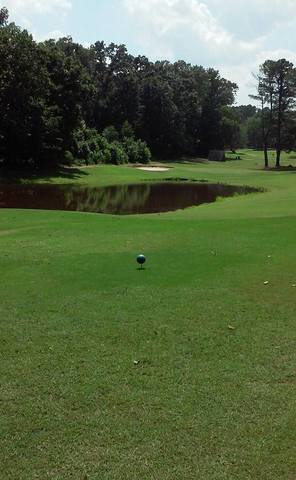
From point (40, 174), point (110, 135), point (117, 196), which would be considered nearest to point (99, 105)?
point (110, 135)

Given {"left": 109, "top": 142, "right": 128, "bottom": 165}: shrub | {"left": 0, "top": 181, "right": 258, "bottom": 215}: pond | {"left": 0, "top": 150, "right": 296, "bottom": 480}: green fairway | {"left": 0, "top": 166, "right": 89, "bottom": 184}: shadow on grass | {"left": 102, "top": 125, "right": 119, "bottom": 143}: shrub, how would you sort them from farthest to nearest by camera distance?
{"left": 102, "top": 125, "right": 119, "bottom": 143}: shrub, {"left": 109, "top": 142, "right": 128, "bottom": 165}: shrub, {"left": 0, "top": 166, "right": 89, "bottom": 184}: shadow on grass, {"left": 0, "top": 181, "right": 258, "bottom": 215}: pond, {"left": 0, "top": 150, "right": 296, "bottom": 480}: green fairway

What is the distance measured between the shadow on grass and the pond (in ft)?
13.4

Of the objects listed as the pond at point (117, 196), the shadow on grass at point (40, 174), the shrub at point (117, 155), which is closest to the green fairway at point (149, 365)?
the pond at point (117, 196)

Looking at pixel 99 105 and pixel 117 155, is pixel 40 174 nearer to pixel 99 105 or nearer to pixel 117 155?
pixel 117 155

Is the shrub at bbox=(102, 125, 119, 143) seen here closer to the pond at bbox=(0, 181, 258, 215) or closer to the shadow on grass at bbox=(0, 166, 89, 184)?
the shadow on grass at bbox=(0, 166, 89, 184)

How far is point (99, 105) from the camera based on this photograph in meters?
97.4

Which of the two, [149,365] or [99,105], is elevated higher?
[99,105]

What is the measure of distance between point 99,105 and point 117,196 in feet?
192

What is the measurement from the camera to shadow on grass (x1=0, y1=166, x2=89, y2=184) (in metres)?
51.2

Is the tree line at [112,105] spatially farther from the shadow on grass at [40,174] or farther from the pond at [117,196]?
the pond at [117,196]

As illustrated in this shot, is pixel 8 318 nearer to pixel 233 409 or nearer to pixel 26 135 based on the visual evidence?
pixel 233 409

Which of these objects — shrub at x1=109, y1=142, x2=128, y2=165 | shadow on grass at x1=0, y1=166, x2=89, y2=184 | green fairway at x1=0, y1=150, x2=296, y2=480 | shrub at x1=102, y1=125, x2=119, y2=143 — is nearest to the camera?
→ green fairway at x1=0, y1=150, x2=296, y2=480

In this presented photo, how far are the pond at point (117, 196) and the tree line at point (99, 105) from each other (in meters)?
9.83

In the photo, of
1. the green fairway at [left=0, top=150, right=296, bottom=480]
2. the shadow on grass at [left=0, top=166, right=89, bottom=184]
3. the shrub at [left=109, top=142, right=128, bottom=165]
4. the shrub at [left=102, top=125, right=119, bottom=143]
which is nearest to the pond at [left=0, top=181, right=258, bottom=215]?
the shadow on grass at [left=0, top=166, right=89, bottom=184]
